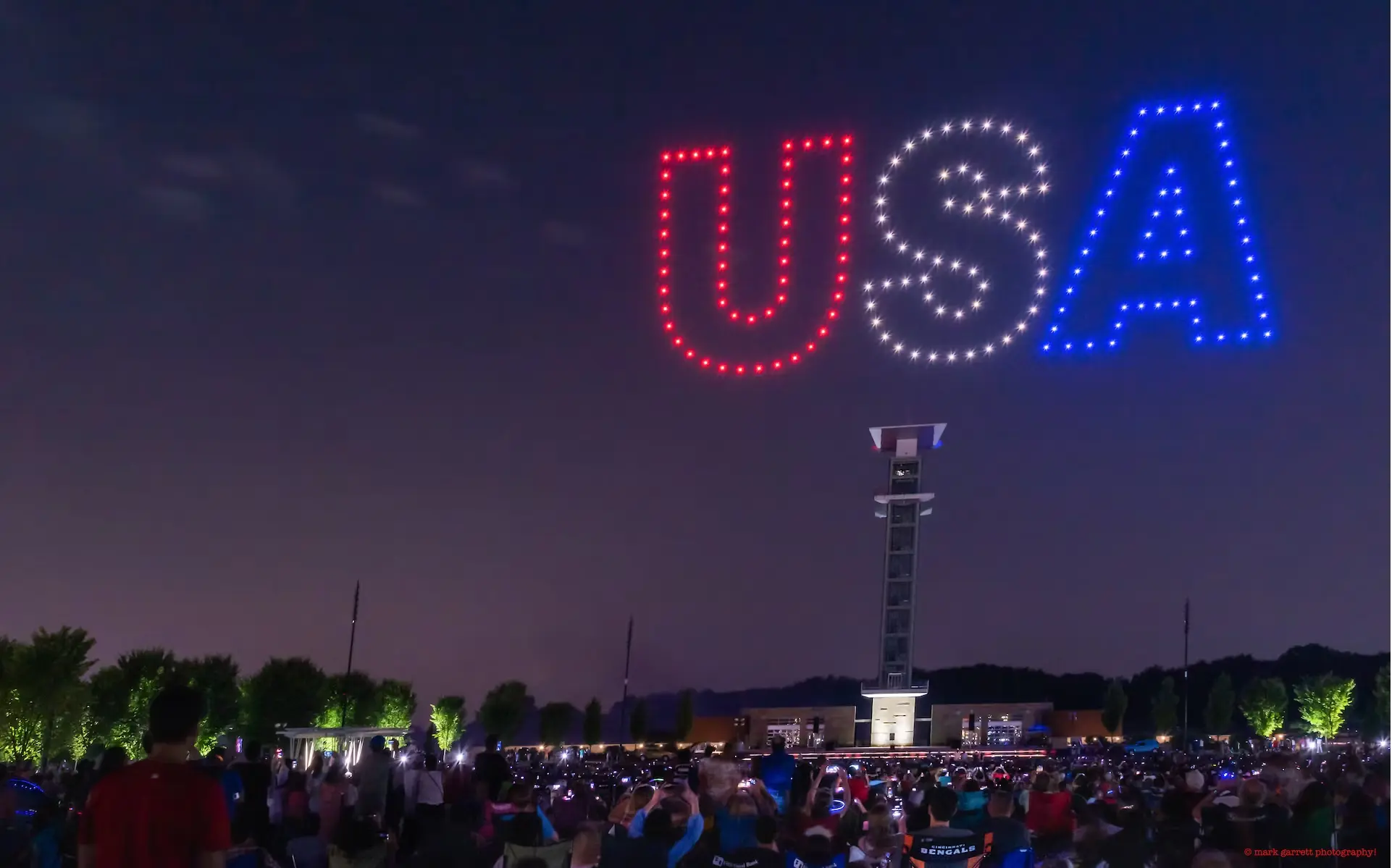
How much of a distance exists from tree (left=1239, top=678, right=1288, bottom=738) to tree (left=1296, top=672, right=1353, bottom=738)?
260cm

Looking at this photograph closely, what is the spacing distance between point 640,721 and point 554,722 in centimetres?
934

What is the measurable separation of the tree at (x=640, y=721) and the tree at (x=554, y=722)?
7.28 metres

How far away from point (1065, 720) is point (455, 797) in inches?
3260

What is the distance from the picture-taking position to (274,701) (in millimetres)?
91000

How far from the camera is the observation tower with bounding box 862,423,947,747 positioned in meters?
69.9

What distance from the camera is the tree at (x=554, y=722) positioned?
A: 13600 cm

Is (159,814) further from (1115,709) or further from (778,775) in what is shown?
(1115,709)

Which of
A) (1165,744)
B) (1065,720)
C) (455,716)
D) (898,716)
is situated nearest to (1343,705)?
(1065,720)

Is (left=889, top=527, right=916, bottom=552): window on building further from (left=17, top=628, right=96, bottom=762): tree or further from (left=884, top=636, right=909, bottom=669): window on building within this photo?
(left=17, top=628, right=96, bottom=762): tree

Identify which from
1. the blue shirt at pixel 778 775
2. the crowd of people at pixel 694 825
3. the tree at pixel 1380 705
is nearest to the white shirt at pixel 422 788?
the crowd of people at pixel 694 825

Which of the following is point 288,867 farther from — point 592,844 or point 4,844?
point 592,844

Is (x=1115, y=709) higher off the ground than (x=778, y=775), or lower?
lower


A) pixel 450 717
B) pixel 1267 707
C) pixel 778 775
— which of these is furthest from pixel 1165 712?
pixel 778 775

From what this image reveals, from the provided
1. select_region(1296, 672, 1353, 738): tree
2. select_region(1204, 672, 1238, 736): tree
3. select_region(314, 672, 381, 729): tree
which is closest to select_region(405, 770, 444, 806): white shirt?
select_region(314, 672, 381, 729): tree
